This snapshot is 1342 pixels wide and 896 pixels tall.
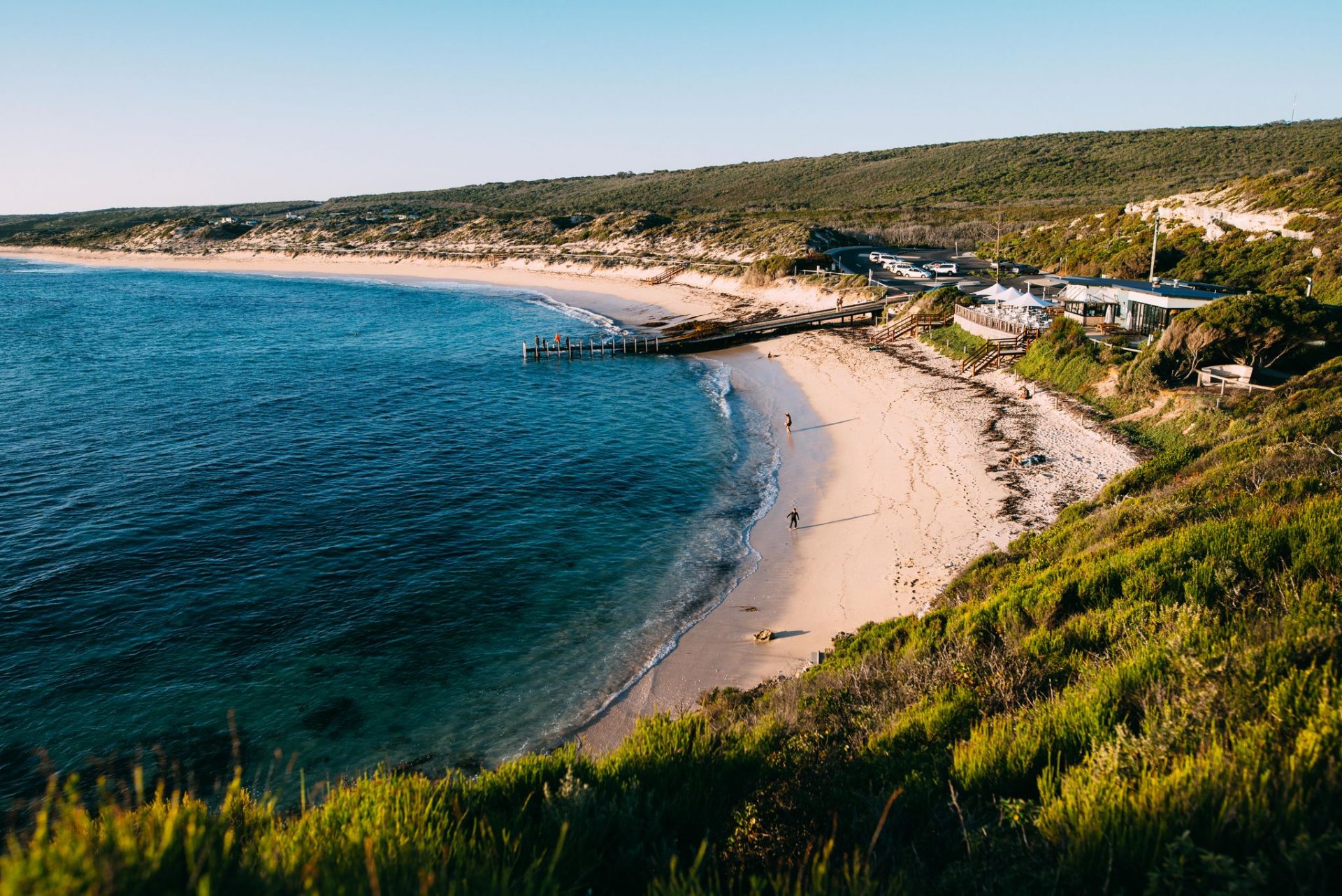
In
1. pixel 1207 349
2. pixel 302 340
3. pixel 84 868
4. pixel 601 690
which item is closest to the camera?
pixel 84 868

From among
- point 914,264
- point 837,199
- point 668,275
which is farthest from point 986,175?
point 668,275

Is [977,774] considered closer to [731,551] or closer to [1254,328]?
[731,551]

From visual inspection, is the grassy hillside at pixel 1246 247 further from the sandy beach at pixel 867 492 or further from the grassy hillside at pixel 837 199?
the grassy hillside at pixel 837 199

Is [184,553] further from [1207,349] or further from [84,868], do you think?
[1207,349]

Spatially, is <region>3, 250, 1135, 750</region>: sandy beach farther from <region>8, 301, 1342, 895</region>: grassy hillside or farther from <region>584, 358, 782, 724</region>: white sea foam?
<region>8, 301, 1342, 895</region>: grassy hillside

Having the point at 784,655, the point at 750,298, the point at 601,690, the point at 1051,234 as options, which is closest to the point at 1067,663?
the point at 784,655

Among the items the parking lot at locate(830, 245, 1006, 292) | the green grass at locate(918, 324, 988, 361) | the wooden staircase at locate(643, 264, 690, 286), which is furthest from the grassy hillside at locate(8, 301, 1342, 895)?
the wooden staircase at locate(643, 264, 690, 286)

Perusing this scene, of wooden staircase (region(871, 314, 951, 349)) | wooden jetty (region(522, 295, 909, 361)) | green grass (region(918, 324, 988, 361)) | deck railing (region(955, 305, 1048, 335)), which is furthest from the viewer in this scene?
wooden jetty (region(522, 295, 909, 361))

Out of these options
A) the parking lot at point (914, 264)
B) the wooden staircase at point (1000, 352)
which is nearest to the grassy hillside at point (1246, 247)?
the parking lot at point (914, 264)
